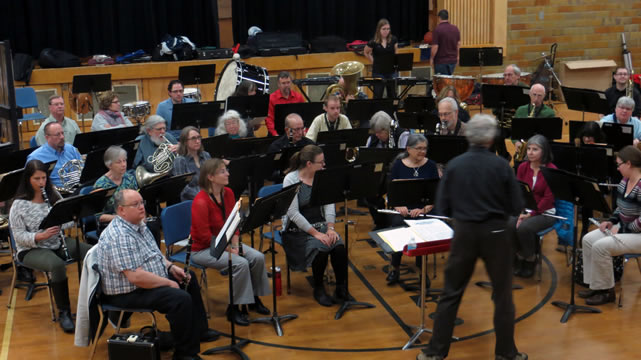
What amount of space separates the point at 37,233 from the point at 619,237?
Result: 457 centimetres

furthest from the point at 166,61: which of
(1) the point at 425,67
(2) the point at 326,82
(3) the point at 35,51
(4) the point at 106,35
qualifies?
(1) the point at 425,67

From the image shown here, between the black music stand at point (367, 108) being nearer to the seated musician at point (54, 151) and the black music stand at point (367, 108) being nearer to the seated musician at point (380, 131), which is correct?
the seated musician at point (380, 131)

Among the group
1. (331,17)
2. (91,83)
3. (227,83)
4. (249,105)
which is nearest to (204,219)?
(249,105)

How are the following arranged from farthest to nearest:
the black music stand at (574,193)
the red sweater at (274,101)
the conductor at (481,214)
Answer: the red sweater at (274,101) < the black music stand at (574,193) < the conductor at (481,214)

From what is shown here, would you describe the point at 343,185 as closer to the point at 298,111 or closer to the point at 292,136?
the point at 292,136

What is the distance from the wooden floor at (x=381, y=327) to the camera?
5371 mm

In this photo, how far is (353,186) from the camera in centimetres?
590

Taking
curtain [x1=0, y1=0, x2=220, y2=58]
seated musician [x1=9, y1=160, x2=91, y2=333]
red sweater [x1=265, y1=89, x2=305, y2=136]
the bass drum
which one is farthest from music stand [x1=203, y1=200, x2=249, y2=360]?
curtain [x1=0, y1=0, x2=220, y2=58]

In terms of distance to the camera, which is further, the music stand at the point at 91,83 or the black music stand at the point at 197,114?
the music stand at the point at 91,83

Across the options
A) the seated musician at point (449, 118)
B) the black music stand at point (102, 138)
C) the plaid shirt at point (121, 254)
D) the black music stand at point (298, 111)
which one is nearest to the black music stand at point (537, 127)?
the seated musician at point (449, 118)

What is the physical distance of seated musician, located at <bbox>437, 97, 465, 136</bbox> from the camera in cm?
765

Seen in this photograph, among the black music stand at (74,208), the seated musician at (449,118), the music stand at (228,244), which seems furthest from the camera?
the seated musician at (449,118)

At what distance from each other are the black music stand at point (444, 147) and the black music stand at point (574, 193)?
1231 millimetres

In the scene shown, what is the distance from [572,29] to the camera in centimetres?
1476
